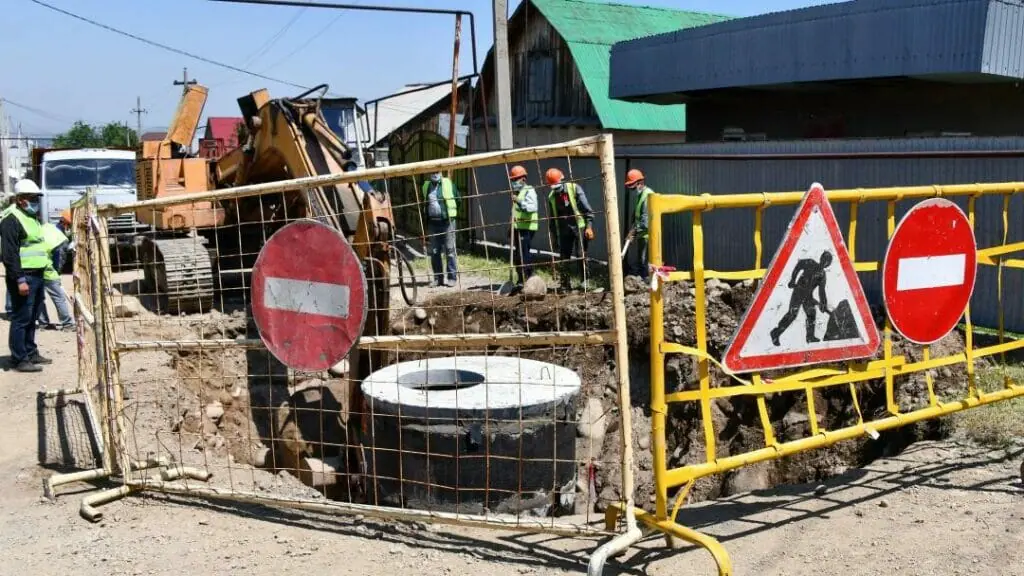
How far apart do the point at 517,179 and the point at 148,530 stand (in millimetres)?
8775

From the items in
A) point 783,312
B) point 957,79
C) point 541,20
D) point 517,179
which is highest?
point 541,20

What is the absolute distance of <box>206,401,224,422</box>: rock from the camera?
340 inches

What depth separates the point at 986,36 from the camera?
12.2 metres

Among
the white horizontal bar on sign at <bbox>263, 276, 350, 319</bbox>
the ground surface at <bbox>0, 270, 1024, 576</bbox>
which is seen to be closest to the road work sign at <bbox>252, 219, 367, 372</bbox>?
the white horizontal bar on sign at <bbox>263, 276, 350, 319</bbox>

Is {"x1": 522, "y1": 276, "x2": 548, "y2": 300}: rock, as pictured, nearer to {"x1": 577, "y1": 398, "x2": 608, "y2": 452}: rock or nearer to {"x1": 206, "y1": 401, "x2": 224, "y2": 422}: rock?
{"x1": 577, "y1": 398, "x2": 608, "y2": 452}: rock

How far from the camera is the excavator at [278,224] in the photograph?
7434 millimetres

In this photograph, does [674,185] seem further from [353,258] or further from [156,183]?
[353,258]

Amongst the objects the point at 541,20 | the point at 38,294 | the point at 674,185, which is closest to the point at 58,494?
the point at 38,294

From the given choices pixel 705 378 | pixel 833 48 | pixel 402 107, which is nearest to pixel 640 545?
pixel 705 378

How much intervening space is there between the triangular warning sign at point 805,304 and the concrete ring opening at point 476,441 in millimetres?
1924

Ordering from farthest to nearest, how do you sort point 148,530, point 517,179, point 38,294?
1. point 517,179
2. point 38,294
3. point 148,530

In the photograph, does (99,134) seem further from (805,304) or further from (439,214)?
(805,304)

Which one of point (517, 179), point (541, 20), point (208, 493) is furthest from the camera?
point (541, 20)

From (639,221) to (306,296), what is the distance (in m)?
7.99
